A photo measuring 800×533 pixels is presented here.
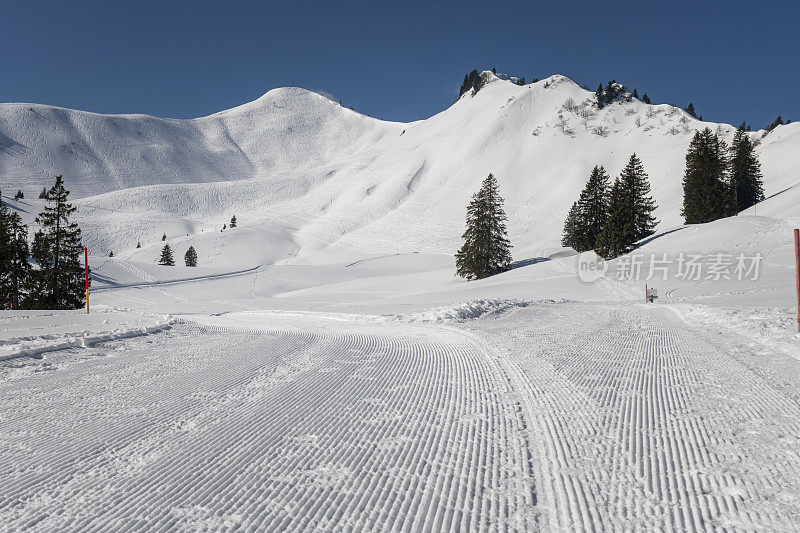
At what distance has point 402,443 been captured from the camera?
3.50 metres

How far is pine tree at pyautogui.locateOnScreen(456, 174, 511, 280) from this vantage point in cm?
3862

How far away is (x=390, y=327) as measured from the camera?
435 inches

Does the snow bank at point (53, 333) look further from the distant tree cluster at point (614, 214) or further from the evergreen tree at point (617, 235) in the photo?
the distant tree cluster at point (614, 214)

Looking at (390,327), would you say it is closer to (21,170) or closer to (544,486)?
(544,486)

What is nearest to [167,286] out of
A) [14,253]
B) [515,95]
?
[14,253]

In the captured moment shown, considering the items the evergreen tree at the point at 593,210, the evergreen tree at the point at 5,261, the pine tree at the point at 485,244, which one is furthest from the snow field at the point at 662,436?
the evergreen tree at the point at 593,210

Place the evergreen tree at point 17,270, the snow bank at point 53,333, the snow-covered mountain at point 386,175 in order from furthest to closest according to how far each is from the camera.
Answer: the snow-covered mountain at point 386,175, the evergreen tree at point 17,270, the snow bank at point 53,333

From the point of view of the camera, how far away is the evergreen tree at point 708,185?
4494cm

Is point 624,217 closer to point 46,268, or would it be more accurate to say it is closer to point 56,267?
point 56,267

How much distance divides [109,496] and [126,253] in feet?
321

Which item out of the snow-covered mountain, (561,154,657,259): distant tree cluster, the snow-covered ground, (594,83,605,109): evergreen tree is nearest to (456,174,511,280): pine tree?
(561,154,657,259): distant tree cluster

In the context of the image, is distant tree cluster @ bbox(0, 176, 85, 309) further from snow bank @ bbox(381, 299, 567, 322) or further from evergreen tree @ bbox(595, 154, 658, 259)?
evergreen tree @ bbox(595, 154, 658, 259)

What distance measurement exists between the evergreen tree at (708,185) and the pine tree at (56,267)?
54.8 meters

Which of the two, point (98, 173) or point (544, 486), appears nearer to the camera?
point (544, 486)
